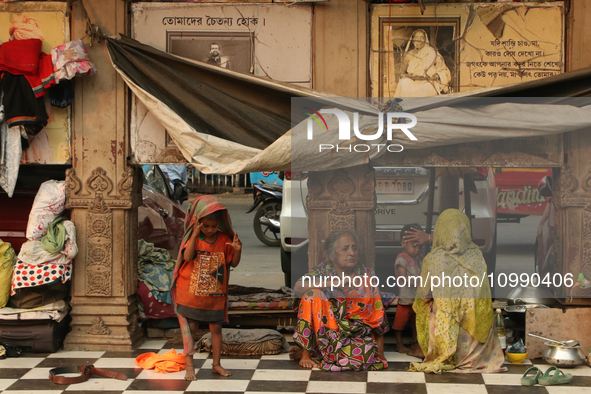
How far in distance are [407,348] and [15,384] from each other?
305cm

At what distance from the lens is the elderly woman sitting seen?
16.6 ft

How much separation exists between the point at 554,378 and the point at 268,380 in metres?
2.01

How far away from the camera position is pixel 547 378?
4664mm

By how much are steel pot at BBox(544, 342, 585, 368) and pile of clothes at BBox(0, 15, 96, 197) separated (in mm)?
4199

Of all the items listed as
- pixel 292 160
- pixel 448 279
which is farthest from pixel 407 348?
pixel 292 160

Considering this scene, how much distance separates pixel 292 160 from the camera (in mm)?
4980

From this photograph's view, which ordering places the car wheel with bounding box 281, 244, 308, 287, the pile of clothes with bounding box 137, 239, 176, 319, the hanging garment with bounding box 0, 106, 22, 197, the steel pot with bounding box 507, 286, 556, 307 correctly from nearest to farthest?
the hanging garment with bounding box 0, 106, 22, 197 → the steel pot with bounding box 507, 286, 556, 307 → the pile of clothes with bounding box 137, 239, 176, 319 → the car wheel with bounding box 281, 244, 308, 287

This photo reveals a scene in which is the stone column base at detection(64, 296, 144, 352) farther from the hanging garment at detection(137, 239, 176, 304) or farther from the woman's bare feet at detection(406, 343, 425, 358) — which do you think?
the woman's bare feet at detection(406, 343, 425, 358)

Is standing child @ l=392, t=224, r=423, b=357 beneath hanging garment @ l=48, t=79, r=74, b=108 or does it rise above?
beneath

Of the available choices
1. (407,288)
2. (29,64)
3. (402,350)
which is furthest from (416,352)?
(29,64)

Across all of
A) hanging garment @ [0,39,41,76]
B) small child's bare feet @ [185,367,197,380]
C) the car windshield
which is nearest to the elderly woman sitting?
small child's bare feet @ [185,367,197,380]

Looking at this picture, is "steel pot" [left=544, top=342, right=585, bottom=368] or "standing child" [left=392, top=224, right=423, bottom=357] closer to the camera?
"steel pot" [left=544, top=342, right=585, bottom=368]

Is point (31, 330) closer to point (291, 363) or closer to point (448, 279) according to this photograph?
point (291, 363)

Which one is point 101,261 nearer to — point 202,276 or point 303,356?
point 202,276
